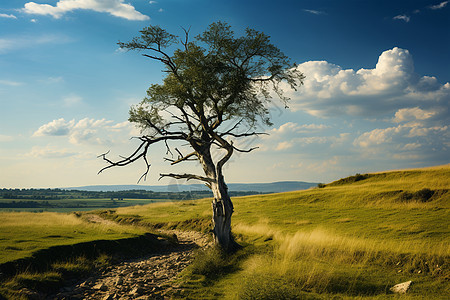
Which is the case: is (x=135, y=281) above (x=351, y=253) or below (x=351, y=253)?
below

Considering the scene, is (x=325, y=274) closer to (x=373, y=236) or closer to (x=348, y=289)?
(x=348, y=289)

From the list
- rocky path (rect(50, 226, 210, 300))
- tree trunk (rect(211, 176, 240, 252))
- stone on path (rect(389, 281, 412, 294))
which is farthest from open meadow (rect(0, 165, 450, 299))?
tree trunk (rect(211, 176, 240, 252))

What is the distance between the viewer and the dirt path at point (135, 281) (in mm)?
11977

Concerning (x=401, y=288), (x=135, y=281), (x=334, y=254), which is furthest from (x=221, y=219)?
(x=401, y=288)

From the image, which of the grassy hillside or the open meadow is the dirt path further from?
the grassy hillside

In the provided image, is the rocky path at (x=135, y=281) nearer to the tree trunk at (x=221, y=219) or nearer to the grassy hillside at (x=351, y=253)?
the grassy hillside at (x=351, y=253)

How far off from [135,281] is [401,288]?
11.0 m

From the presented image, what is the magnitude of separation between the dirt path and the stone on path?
7.97 m

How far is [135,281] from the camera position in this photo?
1384 centimetres

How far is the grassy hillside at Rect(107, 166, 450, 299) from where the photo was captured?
35.3 ft

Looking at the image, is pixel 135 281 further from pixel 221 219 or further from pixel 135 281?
pixel 221 219

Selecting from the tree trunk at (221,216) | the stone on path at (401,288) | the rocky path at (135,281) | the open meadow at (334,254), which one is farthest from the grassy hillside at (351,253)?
the tree trunk at (221,216)

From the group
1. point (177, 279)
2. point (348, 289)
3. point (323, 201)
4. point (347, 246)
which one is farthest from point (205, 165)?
point (323, 201)

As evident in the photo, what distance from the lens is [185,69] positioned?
18.7 meters
